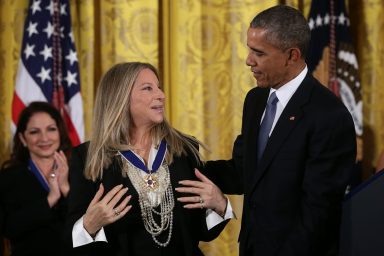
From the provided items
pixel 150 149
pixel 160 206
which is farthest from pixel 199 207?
pixel 150 149

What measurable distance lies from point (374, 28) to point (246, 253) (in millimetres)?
2647

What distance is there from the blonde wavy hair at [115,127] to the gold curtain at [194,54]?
1703 mm

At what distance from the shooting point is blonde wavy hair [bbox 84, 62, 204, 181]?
2500 mm

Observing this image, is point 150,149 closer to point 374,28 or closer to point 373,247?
point 373,247

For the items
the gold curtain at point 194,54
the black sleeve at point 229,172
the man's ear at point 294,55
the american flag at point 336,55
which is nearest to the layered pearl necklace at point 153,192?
the black sleeve at point 229,172

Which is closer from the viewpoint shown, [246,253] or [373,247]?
[373,247]

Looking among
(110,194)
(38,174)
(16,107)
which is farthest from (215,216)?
(16,107)

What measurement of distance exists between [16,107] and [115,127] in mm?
1714

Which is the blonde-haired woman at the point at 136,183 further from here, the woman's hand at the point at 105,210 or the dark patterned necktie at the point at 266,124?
the dark patterned necktie at the point at 266,124

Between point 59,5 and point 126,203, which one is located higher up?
point 59,5

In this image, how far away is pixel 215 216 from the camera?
254 cm

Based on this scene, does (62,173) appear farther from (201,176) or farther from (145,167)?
(201,176)

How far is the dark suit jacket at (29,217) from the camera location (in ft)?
11.5

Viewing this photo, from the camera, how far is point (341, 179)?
2051 millimetres
